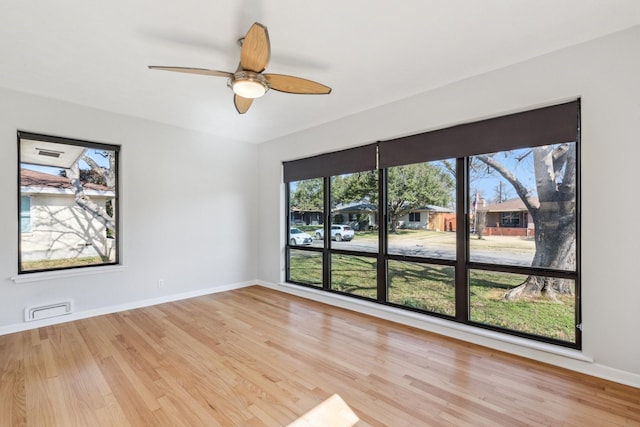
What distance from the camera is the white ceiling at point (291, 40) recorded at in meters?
1.96

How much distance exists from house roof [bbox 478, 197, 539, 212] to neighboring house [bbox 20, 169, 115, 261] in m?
4.65

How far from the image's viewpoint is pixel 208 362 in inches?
98.5

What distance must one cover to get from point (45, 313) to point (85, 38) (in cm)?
304

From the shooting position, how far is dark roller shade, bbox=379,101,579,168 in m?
2.40

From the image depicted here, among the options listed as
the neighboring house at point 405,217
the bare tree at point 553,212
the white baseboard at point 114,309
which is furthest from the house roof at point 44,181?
the bare tree at point 553,212

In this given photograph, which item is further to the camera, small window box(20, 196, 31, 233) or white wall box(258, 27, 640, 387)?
small window box(20, 196, 31, 233)

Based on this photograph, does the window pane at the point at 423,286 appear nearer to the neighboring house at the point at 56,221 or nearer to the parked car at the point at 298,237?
the parked car at the point at 298,237

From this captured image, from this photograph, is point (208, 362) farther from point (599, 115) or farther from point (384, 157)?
point (599, 115)

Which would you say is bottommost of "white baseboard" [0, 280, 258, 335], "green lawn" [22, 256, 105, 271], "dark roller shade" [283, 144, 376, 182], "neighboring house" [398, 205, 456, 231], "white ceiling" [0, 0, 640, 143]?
"white baseboard" [0, 280, 258, 335]

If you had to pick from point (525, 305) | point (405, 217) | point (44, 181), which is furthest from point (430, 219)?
point (44, 181)

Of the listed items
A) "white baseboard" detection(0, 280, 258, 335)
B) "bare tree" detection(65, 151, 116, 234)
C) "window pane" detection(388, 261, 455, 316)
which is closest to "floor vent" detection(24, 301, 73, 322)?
"white baseboard" detection(0, 280, 258, 335)

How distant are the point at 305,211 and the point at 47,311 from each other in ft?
11.3

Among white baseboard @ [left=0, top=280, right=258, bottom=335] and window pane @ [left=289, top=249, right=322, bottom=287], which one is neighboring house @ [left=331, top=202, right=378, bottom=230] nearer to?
window pane @ [left=289, top=249, right=322, bottom=287]

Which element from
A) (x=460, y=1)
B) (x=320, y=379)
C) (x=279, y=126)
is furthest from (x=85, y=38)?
(x=320, y=379)
